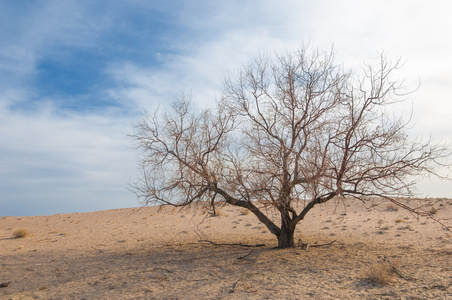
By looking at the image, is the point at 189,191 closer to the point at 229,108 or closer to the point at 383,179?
the point at 229,108

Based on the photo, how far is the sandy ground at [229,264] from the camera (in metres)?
7.93

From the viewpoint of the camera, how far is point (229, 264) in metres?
10.4

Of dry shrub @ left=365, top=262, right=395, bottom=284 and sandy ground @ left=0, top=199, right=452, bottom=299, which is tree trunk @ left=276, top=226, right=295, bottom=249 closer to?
sandy ground @ left=0, top=199, right=452, bottom=299

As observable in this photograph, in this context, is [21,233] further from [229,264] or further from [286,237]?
[286,237]

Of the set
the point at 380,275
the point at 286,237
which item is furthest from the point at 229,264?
the point at 380,275

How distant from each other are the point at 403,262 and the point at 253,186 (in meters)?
4.61

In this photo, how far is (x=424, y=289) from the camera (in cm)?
759

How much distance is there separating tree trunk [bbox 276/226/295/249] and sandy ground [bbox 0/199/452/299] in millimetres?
298

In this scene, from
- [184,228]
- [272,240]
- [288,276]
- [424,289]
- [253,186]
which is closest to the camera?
[424,289]

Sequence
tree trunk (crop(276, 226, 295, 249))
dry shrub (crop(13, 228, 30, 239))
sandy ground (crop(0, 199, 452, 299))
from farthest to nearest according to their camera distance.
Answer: dry shrub (crop(13, 228, 30, 239))
tree trunk (crop(276, 226, 295, 249))
sandy ground (crop(0, 199, 452, 299))

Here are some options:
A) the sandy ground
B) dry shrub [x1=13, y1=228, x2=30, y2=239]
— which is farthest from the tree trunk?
dry shrub [x1=13, y1=228, x2=30, y2=239]

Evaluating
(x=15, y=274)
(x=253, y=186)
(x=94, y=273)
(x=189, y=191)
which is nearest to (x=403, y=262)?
(x=253, y=186)

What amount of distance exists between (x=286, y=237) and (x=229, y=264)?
2.50m

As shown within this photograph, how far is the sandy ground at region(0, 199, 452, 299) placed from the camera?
793 centimetres
